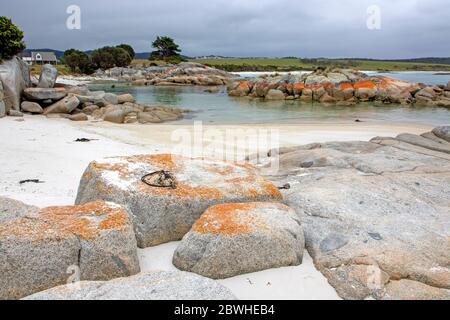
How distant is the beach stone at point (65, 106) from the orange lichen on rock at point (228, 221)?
21271mm

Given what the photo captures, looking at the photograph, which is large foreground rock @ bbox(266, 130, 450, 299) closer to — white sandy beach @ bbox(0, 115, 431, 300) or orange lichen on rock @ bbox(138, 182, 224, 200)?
white sandy beach @ bbox(0, 115, 431, 300)

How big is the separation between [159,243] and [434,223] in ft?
13.7

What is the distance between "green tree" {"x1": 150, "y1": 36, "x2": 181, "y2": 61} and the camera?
11788 cm

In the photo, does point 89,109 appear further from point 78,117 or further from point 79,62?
point 79,62

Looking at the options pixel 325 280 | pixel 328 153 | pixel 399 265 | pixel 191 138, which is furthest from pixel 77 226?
pixel 191 138

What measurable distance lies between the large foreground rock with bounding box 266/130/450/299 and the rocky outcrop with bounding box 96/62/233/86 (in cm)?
7559

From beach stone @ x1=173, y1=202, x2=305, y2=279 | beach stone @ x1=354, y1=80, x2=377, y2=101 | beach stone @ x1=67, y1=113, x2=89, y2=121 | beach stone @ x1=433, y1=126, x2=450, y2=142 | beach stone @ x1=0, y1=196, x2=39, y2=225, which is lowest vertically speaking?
beach stone @ x1=173, y1=202, x2=305, y2=279

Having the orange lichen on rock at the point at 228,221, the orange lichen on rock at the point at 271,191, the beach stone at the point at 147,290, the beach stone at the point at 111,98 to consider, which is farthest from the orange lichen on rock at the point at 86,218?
the beach stone at the point at 111,98

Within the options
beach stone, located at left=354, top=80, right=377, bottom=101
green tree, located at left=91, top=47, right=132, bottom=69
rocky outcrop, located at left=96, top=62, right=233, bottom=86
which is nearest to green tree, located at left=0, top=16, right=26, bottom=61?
beach stone, located at left=354, top=80, right=377, bottom=101

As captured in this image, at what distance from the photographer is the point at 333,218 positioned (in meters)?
5.66

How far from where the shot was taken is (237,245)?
15.3 feet

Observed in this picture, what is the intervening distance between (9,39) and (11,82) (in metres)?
3.40

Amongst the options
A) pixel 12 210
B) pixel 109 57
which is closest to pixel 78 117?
pixel 12 210

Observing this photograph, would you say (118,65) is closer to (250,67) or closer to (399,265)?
(250,67)
